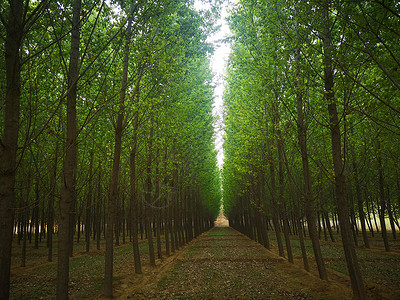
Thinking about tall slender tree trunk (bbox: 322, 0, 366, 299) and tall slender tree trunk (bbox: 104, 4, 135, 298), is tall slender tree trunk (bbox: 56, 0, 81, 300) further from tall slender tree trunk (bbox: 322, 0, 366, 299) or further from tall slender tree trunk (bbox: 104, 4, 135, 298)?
tall slender tree trunk (bbox: 322, 0, 366, 299)

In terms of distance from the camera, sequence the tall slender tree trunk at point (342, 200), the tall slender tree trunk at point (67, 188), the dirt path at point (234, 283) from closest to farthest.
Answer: the tall slender tree trunk at point (67, 188) < the tall slender tree trunk at point (342, 200) < the dirt path at point (234, 283)

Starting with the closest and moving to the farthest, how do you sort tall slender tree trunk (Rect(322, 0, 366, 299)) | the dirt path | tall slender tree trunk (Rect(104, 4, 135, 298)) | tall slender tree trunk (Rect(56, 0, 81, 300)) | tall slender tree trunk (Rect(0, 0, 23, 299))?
tall slender tree trunk (Rect(0, 0, 23, 299)) → tall slender tree trunk (Rect(56, 0, 81, 300)) → tall slender tree trunk (Rect(322, 0, 366, 299)) → tall slender tree trunk (Rect(104, 4, 135, 298)) → the dirt path

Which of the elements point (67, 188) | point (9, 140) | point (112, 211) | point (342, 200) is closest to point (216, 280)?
point (112, 211)

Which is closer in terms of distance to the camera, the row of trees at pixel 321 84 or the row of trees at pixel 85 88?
the row of trees at pixel 85 88

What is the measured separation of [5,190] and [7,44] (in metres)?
2.55

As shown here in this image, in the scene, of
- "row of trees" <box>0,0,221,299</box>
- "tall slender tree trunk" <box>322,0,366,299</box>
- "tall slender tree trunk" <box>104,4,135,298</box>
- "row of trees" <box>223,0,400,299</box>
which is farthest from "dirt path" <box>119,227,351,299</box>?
"row of trees" <box>0,0,221,299</box>

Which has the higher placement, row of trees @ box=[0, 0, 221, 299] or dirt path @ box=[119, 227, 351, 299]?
row of trees @ box=[0, 0, 221, 299]

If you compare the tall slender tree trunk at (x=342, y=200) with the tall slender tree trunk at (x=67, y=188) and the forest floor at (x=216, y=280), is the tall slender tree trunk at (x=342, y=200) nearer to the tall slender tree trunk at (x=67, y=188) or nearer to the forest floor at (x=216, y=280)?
the forest floor at (x=216, y=280)

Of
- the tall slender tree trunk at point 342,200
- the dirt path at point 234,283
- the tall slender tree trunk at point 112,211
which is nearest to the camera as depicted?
the tall slender tree trunk at point 342,200

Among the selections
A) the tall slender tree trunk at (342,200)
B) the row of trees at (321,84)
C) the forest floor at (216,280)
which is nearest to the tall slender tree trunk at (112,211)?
the forest floor at (216,280)

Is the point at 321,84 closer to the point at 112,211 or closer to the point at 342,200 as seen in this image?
the point at 342,200

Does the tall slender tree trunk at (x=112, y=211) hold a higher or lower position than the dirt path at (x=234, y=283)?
higher

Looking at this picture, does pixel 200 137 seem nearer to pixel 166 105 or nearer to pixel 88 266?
pixel 166 105

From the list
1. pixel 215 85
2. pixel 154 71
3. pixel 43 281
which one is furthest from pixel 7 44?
pixel 215 85
